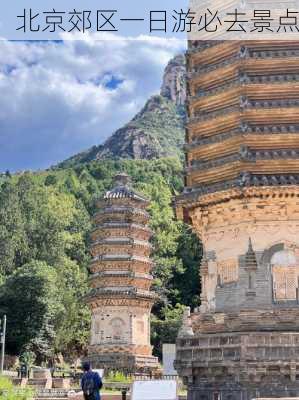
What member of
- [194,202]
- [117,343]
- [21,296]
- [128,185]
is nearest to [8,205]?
[21,296]

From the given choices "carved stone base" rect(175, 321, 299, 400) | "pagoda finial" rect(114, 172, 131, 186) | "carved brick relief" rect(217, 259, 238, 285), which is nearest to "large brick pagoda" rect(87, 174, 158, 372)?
"pagoda finial" rect(114, 172, 131, 186)

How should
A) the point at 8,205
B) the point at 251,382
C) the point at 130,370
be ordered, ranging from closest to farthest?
the point at 251,382, the point at 130,370, the point at 8,205

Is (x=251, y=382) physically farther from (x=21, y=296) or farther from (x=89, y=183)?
(x=89, y=183)

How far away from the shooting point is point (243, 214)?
72.1 feet

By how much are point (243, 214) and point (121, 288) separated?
688 inches

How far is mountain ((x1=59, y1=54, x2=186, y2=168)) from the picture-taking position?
403 ft

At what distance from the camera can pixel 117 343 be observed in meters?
37.1

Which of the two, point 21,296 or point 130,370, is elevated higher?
point 21,296

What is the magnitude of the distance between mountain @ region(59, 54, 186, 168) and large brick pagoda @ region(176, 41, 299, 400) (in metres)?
91.7

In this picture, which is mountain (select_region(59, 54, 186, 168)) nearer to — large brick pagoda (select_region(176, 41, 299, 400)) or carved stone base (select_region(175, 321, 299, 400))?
large brick pagoda (select_region(176, 41, 299, 400))

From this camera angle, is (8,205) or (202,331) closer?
(202,331)

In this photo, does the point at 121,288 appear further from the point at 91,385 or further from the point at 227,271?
the point at 91,385

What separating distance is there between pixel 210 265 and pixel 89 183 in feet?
221

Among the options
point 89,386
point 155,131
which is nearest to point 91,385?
point 89,386
